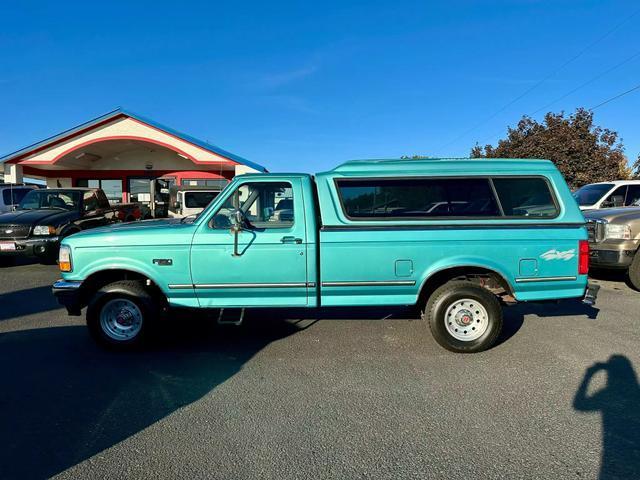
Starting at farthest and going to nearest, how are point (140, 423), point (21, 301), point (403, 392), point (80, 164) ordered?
point (80, 164)
point (21, 301)
point (403, 392)
point (140, 423)

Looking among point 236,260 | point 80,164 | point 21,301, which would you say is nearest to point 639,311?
point 236,260

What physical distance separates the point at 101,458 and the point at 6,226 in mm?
8533

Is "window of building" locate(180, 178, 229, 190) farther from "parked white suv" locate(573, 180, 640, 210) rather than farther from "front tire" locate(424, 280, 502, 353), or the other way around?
"front tire" locate(424, 280, 502, 353)

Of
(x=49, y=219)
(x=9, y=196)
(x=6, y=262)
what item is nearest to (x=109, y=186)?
(x=9, y=196)

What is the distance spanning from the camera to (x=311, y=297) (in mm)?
4430

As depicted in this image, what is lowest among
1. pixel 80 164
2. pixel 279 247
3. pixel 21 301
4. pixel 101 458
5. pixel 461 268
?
pixel 101 458

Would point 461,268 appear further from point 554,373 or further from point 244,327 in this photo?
point 244,327

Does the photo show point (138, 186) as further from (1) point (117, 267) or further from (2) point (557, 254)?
(2) point (557, 254)

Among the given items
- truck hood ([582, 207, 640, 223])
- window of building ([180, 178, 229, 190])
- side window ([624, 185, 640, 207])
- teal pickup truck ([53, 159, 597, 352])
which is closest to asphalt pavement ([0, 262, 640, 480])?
teal pickup truck ([53, 159, 597, 352])

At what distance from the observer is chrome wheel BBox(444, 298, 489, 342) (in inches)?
175

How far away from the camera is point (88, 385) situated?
12.1 feet

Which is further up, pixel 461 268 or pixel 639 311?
pixel 461 268

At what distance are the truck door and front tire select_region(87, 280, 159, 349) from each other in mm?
611

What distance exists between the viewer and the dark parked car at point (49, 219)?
888 cm
